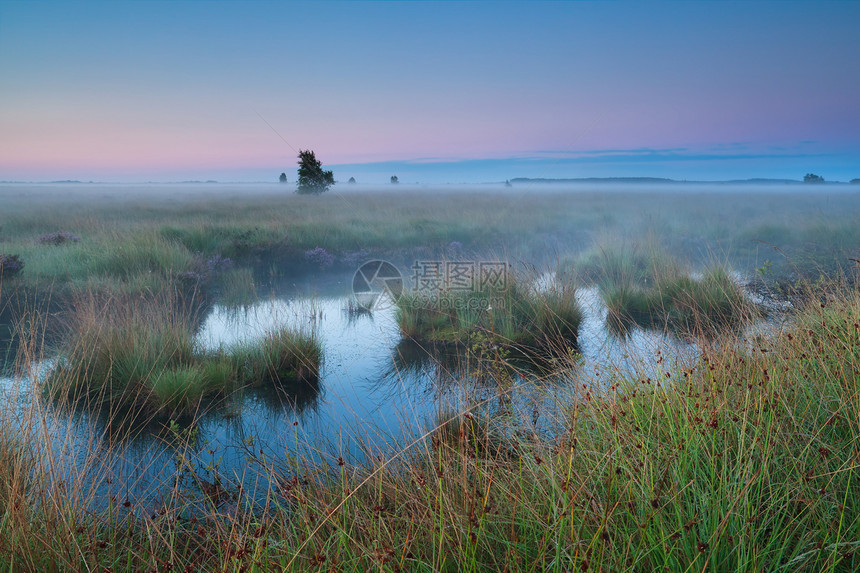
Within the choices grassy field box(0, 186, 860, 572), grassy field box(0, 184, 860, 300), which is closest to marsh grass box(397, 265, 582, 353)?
grassy field box(0, 186, 860, 572)

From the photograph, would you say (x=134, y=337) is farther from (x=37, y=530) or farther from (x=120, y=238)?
(x=120, y=238)

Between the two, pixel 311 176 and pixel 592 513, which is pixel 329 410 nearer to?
pixel 592 513

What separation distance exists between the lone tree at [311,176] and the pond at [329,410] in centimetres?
2547

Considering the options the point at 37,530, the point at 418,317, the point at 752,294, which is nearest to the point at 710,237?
the point at 752,294

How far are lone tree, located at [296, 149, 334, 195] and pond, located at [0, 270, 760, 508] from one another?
25.5 metres

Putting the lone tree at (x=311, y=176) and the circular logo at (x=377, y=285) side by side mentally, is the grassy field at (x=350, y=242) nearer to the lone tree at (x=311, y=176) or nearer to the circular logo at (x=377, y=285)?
the circular logo at (x=377, y=285)

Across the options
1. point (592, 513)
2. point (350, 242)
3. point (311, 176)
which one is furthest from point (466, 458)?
point (311, 176)

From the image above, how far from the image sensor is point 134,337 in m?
4.59

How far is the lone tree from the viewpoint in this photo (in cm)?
3116

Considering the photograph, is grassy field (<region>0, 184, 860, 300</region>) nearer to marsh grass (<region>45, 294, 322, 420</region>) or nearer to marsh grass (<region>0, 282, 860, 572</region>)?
marsh grass (<region>45, 294, 322, 420</region>)

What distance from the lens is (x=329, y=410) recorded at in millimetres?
4352

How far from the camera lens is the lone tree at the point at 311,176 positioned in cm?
3116

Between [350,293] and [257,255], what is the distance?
3.81m

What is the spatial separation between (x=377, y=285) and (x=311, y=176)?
23.6 meters
